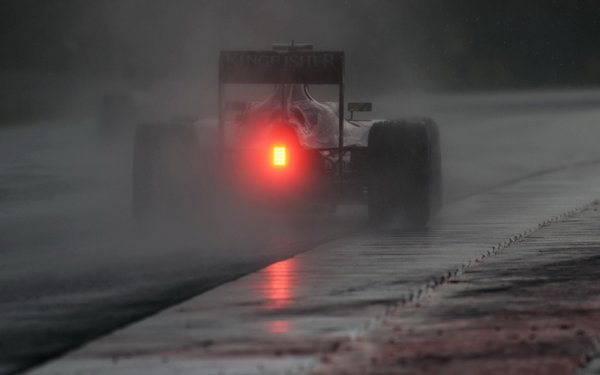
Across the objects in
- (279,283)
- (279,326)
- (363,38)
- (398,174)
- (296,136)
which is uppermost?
(363,38)

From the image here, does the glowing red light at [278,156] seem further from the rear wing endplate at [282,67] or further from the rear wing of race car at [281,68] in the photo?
the rear wing endplate at [282,67]

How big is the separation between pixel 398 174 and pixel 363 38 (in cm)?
3628

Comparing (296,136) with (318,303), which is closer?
(318,303)

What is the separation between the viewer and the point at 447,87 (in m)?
59.3

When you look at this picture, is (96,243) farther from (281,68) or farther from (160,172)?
(281,68)

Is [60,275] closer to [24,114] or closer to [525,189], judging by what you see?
[525,189]

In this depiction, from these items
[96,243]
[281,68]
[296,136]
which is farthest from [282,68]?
[96,243]

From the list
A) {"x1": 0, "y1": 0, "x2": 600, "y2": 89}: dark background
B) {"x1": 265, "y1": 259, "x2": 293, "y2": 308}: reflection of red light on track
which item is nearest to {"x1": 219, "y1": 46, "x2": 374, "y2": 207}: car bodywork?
{"x1": 265, "y1": 259, "x2": 293, "y2": 308}: reflection of red light on track

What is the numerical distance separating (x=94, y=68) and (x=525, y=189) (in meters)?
34.8

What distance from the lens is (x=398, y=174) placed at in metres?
20.1

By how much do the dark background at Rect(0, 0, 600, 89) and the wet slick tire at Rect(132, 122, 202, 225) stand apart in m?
30.6

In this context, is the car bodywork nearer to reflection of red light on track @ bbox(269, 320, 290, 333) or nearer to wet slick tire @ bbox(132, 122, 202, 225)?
wet slick tire @ bbox(132, 122, 202, 225)

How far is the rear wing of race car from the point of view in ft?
66.5

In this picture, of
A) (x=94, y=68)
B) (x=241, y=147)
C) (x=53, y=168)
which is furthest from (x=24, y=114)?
(x=241, y=147)
